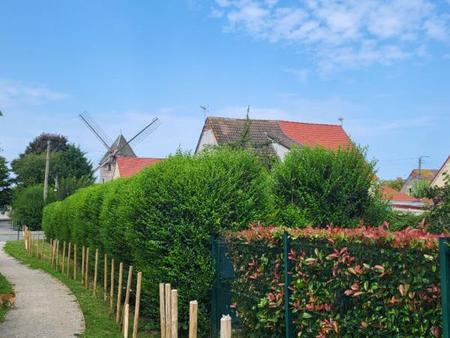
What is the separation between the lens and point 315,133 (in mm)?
35094

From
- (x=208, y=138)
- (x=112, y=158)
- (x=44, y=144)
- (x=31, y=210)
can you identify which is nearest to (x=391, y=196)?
(x=208, y=138)

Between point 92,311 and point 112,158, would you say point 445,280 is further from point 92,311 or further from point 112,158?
point 112,158

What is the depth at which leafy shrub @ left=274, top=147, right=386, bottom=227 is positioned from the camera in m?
14.8

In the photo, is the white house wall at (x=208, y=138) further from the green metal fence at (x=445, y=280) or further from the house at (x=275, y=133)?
the green metal fence at (x=445, y=280)

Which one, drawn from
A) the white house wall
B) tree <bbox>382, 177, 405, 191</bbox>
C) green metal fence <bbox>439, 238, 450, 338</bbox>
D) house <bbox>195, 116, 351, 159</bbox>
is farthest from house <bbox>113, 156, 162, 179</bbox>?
green metal fence <bbox>439, 238, 450, 338</bbox>

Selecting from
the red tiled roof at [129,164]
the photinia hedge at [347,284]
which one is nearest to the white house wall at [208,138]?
the red tiled roof at [129,164]

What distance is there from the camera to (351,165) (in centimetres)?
1527

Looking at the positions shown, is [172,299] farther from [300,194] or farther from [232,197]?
[300,194]

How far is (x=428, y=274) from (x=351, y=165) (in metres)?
11.3

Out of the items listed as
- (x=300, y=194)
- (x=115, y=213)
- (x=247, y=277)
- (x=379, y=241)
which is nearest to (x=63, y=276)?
(x=115, y=213)

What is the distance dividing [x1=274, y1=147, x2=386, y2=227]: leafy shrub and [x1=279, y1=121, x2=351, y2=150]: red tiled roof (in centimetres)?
1745

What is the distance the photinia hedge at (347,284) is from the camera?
429cm

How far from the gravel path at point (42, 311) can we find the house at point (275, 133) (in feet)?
39.7

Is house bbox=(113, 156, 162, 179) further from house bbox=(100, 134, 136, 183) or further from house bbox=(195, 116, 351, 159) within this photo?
house bbox=(195, 116, 351, 159)
